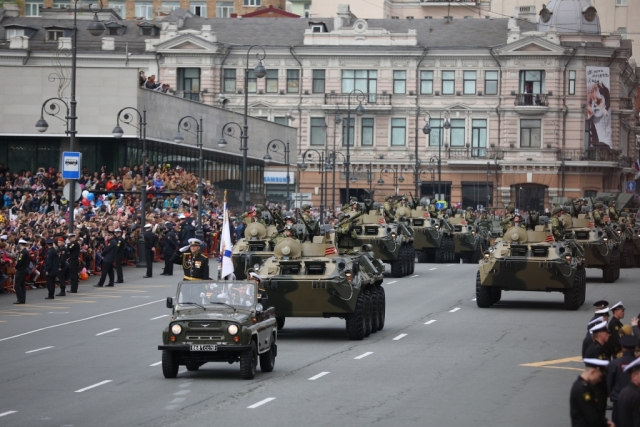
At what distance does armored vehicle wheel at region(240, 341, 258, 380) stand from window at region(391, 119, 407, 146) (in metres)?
67.1

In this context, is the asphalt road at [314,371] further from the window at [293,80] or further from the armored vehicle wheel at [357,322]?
the window at [293,80]

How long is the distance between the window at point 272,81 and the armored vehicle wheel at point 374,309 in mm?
60591

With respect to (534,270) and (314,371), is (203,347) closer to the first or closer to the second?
(314,371)

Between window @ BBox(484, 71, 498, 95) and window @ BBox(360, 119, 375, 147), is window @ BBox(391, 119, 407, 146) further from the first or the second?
window @ BBox(484, 71, 498, 95)

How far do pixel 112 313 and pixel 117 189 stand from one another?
1920 centimetres

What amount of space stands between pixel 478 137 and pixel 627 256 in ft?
127

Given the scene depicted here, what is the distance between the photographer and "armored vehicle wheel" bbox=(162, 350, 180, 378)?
20062 mm

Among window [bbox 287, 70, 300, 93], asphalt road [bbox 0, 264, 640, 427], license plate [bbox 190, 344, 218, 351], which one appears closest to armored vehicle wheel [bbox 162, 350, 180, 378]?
asphalt road [bbox 0, 264, 640, 427]

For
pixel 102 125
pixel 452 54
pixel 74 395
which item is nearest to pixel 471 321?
pixel 74 395

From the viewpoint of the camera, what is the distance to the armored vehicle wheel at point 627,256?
48.2 metres

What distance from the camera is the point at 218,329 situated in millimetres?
19656

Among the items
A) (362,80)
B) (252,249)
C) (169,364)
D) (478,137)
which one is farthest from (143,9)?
(169,364)

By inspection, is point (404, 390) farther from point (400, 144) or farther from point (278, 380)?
point (400, 144)

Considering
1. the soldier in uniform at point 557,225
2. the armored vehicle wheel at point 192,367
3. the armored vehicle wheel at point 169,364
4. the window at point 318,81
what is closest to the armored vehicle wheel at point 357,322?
the armored vehicle wheel at point 192,367
